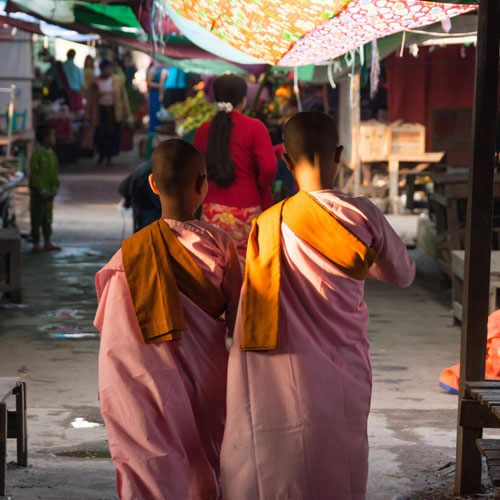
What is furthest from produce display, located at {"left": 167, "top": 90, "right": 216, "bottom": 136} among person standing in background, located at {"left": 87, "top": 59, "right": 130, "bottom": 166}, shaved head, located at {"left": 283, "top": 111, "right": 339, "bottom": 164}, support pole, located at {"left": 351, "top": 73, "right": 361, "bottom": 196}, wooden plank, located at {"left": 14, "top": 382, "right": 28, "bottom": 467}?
shaved head, located at {"left": 283, "top": 111, "right": 339, "bottom": 164}

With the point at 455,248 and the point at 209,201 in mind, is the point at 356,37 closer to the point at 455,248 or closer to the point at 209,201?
the point at 209,201

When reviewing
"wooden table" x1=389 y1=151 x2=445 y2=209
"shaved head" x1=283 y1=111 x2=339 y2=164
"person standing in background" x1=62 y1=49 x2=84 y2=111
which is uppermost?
"person standing in background" x1=62 y1=49 x2=84 y2=111

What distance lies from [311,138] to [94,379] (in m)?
3.24

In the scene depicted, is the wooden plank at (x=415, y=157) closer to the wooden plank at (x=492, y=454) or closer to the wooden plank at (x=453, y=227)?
the wooden plank at (x=453, y=227)

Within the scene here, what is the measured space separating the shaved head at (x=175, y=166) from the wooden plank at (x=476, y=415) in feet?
4.79

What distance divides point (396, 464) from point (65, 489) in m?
1.49

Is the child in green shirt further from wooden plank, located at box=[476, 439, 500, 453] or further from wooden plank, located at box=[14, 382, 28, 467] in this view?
wooden plank, located at box=[476, 439, 500, 453]

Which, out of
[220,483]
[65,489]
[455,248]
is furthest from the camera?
[455,248]

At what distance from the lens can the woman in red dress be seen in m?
7.02

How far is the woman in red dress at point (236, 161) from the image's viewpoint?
7.02m

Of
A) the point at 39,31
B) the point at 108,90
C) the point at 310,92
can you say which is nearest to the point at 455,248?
the point at 39,31

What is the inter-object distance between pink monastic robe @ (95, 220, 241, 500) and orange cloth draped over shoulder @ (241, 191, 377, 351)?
0.64 ft

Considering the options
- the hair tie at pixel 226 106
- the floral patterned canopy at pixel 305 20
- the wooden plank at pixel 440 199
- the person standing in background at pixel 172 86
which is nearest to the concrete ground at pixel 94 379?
the wooden plank at pixel 440 199

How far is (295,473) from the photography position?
11.1 ft
